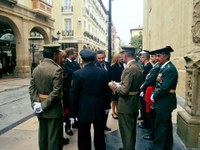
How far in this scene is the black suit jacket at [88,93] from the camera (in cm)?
350

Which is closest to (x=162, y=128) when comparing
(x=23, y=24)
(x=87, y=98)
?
(x=87, y=98)

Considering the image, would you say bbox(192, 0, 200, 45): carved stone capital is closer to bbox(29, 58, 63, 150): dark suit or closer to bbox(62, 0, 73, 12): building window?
bbox(29, 58, 63, 150): dark suit

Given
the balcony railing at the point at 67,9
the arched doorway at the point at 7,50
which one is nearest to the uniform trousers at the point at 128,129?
the arched doorway at the point at 7,50

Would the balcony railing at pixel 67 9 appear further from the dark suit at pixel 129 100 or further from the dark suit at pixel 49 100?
the dark suit at pixel 49 100

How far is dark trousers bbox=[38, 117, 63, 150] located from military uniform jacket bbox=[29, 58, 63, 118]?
0.12 metres

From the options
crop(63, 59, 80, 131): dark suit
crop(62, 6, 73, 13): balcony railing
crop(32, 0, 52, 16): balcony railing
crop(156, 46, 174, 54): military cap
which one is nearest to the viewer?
crop(156, 46, 174, 54): military cap

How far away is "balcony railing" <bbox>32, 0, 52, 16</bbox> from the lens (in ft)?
68.7

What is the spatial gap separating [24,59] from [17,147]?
16156mm

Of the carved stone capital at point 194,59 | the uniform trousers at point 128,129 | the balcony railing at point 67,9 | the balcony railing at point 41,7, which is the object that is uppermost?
the balcony railing at point 67,9

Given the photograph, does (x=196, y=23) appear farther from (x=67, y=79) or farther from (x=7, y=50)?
(x=7, y=50)

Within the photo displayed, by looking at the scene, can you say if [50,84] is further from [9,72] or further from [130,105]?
[9,72]

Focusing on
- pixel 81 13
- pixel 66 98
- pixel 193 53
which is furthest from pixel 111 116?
pixel 81 13

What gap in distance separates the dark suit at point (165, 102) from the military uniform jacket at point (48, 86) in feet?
5.41

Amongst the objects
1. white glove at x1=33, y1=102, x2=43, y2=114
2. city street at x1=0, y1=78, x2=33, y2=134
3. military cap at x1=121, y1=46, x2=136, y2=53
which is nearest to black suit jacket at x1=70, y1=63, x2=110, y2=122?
white glove at x1=33, y1=102, x2=43, y2=114
